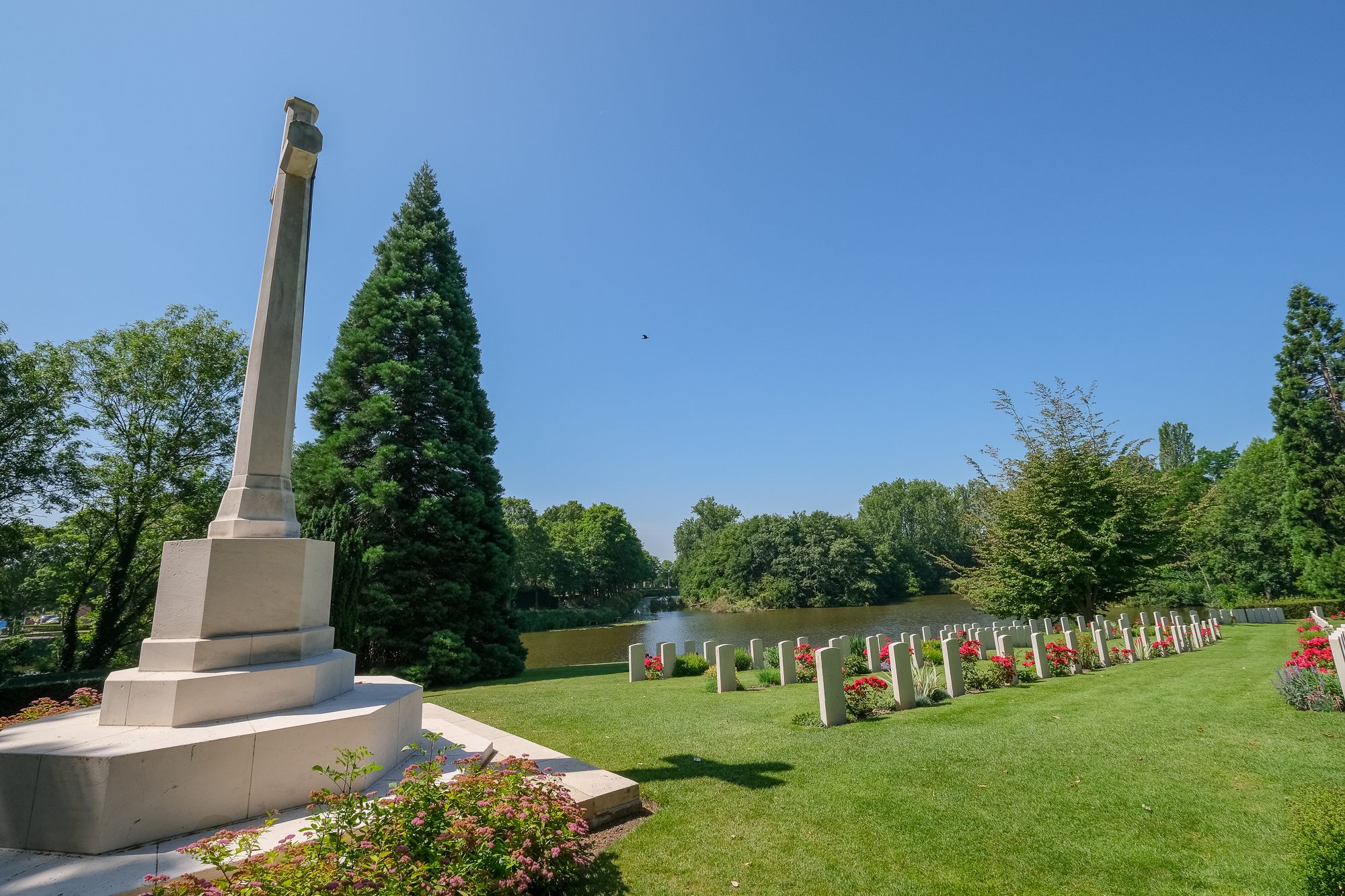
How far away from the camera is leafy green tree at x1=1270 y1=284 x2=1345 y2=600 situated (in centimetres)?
2777

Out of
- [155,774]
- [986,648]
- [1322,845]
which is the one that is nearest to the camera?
[1322,845]

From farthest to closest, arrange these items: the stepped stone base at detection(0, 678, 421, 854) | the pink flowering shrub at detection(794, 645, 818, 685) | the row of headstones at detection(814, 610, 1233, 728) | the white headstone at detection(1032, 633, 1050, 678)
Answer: the pink flowering shrub at detection(794, 645, 818, 685)
the white headstone at detection(1032, 633, 1050, 678)
the row of headstones at detection(814, 610, 1233, 728)
the stepped stone base at detection(0, 678, 421, 854)

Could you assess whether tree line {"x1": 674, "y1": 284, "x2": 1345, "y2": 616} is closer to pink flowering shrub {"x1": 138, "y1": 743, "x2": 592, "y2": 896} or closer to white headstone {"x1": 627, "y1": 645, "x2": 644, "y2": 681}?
white headstone {"x1": 627, "y1": 645, "x2": 644, "y2": 681}

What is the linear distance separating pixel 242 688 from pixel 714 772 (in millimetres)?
4121

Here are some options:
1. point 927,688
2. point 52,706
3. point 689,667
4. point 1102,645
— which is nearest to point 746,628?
point 689,667

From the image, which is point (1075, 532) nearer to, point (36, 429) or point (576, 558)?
point (36, 429)

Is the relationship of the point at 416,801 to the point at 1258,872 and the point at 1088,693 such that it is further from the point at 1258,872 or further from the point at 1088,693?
the point at 1088,693

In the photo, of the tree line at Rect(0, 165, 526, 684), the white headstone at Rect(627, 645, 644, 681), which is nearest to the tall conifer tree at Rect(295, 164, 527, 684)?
the tree line at Rect(0, 165, 526, 684)

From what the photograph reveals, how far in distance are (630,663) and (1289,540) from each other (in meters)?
41.7

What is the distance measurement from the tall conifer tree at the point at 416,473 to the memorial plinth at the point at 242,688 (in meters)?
8.80

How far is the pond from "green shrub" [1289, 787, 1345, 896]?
17735 mm

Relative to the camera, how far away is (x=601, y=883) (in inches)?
140

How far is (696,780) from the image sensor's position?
5.30 metres

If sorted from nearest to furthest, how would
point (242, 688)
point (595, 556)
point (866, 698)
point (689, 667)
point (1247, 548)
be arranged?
point (242, 688) < point (866, 698) < point (689, 667) < point (1247, 548) < point (595, 556)
